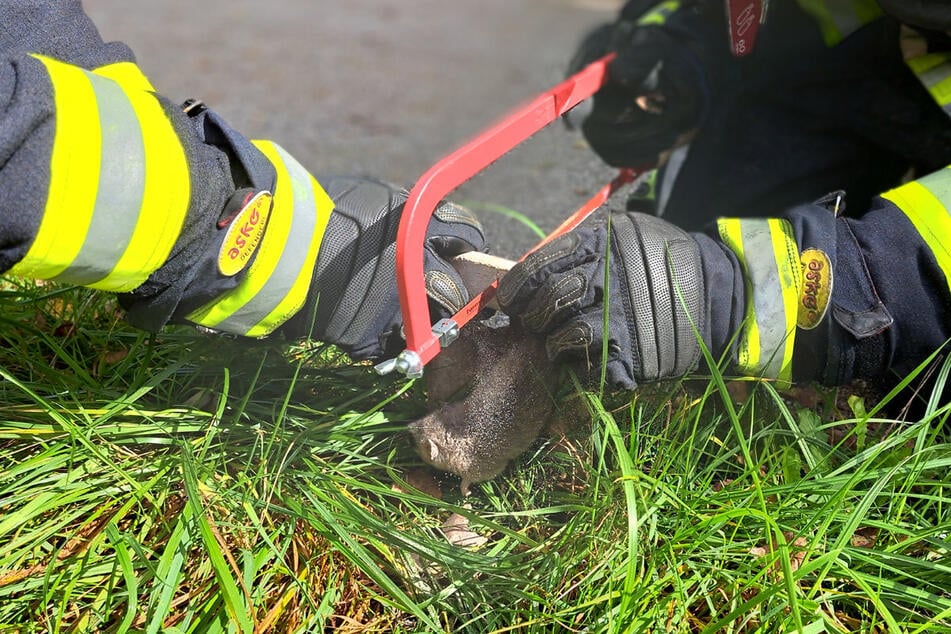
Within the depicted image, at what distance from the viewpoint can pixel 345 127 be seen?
2.85 meters

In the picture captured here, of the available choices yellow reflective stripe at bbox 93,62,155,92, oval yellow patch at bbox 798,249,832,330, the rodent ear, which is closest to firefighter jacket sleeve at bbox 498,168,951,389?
oval yellow patch at bbox 798,249,832,330

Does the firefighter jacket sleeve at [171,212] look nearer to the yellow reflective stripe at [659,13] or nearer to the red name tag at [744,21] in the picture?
the red name tag at [744,21]

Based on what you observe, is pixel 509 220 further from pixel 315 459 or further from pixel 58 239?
pixel 58 239

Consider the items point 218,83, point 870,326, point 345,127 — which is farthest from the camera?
point 218,83

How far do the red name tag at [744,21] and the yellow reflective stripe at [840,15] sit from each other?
6.3 inches

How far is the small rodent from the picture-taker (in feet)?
3.61

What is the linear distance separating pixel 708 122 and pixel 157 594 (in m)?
1.39

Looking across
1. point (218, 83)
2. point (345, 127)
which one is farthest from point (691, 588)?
point (218, 83)

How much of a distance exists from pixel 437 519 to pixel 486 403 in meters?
0.18

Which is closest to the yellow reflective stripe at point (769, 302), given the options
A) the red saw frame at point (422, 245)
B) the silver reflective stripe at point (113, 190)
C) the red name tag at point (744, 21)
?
the red saw frame at point (422, 245)

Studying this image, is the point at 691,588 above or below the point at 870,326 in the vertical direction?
below

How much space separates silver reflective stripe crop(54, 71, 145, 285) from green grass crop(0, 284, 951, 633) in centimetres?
27

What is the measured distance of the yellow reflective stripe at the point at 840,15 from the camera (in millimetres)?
1466

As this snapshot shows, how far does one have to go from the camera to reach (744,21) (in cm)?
146
